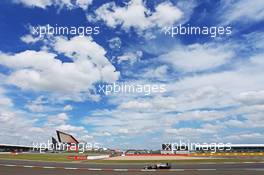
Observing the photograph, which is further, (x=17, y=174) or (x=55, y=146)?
(x=55, y=146)

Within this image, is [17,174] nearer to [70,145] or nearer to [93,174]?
[93,174]

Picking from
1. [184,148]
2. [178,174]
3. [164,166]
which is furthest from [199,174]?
[184,148]

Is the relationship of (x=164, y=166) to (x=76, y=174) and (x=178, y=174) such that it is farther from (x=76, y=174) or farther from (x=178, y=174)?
(x=76, y=174)

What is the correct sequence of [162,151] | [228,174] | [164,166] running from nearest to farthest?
1. [228,174]
2. [164,166]
3. [162,151]

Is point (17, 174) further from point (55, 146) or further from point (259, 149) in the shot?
point (259, 149)

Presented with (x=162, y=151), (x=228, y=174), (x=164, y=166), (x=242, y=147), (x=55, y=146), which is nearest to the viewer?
(x=228, y=174)

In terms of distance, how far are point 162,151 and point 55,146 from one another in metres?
70.7

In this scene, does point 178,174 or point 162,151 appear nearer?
point 178,174

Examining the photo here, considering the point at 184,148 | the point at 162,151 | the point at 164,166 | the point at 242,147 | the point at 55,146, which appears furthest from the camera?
the point at 242,147

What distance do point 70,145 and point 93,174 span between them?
492 ft

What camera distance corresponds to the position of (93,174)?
1745 inches

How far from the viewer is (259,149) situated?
634ft

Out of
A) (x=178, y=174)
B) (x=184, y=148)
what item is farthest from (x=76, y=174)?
(x=184, y=148)

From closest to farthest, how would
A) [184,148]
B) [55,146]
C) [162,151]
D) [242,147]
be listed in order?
[162,151], [184,148], [55,146], [242,147]
